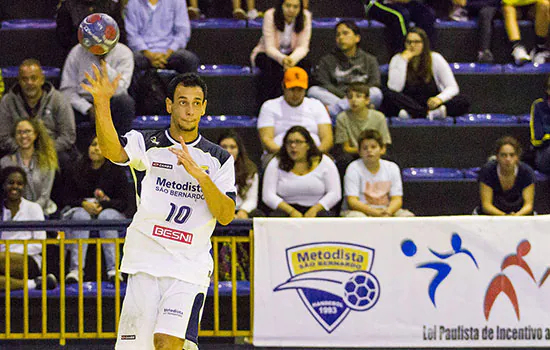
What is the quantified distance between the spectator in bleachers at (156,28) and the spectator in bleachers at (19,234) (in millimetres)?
2512

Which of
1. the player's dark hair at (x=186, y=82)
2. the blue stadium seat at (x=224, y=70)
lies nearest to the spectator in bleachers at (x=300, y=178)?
the blue stadium seat at (x=224, y=70)

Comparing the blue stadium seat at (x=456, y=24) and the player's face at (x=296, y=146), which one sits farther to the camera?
the blue stadium seat at (x=456, y=24)

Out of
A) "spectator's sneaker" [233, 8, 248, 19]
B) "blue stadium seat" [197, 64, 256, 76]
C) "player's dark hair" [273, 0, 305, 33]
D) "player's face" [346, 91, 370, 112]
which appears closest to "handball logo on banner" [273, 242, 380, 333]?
"player's face" [346, 91, 370, 112]

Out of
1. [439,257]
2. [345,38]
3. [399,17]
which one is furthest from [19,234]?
[399,17]

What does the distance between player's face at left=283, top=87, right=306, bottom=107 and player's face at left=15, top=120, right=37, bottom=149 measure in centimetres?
267

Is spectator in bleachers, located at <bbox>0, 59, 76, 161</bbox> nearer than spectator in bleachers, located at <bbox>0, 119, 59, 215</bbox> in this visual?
No

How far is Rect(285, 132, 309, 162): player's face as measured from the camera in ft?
31.9

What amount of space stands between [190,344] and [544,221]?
3.71 meters

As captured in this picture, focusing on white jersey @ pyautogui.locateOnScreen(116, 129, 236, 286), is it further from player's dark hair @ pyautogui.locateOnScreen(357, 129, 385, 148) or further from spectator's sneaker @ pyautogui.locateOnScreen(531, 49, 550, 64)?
spectator's sneaker @ pyautogui.locateOnScreen(531, 49, 550, 64)

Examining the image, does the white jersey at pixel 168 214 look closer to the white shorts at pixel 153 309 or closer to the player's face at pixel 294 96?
the white shorts at pixel 153 309

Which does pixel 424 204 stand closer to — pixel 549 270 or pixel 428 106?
pixel 428 106

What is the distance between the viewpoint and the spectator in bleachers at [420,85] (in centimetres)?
1142

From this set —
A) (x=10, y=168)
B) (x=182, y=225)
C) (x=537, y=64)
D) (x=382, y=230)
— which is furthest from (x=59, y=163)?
(x=537, y=64)

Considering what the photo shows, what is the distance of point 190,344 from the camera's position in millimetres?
5906
